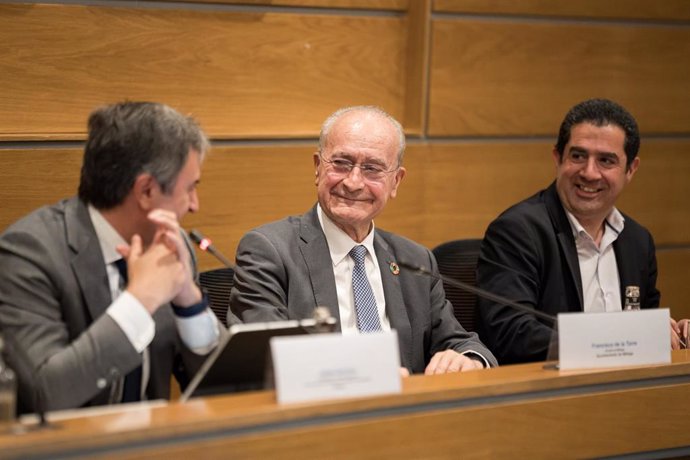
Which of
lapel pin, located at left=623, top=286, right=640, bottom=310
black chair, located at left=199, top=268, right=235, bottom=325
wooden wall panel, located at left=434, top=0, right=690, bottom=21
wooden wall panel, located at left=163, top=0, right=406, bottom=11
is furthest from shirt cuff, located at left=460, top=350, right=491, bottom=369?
wooden wall panel, located at left=434, top=0, right=690, bottom=21

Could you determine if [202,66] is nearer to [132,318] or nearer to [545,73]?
[545,73]

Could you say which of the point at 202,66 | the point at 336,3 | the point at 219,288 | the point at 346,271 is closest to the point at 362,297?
the point at 346,271

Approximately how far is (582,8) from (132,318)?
9.67 ft

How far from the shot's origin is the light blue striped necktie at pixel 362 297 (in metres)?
3.05

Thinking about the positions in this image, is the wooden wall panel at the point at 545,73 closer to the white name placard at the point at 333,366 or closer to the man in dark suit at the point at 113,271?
the man in dark suit at the point at 113,271

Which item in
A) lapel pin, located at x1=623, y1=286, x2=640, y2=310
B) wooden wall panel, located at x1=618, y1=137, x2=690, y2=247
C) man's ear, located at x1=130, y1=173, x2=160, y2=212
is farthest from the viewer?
wooden wall panel, located at x1=618, y1=137, x2=690, y2=247

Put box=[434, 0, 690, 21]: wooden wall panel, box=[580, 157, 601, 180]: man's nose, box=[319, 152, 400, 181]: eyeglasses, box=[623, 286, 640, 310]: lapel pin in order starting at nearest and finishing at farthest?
box=[623, 286, 640, 310]: lapel pin
box=[319, 152, 400, 181]: eyeglasses
box=[580, 157, 601, 180]: man's nose
box=[434, 0, 690, 21]: wooden wall panel

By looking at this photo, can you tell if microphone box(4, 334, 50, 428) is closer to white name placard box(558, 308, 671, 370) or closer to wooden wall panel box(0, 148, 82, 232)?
white name placard box(558, 308, 671, 370)

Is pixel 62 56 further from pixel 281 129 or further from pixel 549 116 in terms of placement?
pixel 549 116

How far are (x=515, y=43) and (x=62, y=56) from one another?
73.7 inches

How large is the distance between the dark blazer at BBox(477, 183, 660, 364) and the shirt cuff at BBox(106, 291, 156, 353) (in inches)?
52.9

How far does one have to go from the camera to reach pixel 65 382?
7.32 feet

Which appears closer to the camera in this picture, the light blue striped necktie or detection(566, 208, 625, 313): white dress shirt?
the light blue striped necktie

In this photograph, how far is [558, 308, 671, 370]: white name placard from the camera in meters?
2.52
